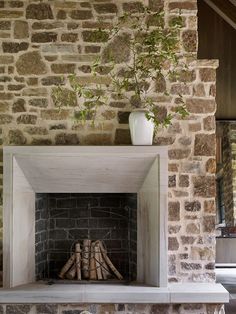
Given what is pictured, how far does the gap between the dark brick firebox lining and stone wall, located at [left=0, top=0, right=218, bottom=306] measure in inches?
28.4

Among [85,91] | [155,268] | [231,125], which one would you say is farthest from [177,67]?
[231,125]

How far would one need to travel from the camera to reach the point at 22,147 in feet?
14.3

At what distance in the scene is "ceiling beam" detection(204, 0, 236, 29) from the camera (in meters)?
6.83

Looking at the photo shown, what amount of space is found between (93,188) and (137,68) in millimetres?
1191

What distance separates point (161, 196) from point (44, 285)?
1.35 metres

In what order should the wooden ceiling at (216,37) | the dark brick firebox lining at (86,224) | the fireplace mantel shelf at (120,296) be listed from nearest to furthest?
the fireplace mantel shelf at (120,296)
the dark brick firebox lining at (86,224)
the wooden ceiling at (216,37)

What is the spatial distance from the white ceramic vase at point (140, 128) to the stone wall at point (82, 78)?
18 cm

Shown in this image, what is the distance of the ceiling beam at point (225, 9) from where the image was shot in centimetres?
683

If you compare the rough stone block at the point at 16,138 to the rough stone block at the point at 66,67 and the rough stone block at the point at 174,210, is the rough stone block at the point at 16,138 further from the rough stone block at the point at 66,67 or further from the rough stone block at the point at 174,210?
the rough stone block at the point at 174,210

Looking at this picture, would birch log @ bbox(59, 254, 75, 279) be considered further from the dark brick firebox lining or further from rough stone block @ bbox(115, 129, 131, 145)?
rough stone block @ bbox(115, 129, 131, 145)

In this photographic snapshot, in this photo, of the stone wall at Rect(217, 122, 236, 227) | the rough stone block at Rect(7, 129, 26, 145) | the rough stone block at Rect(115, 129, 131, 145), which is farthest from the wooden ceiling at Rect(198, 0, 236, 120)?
the rough stone block at Rect(7, 129, 26, 145)

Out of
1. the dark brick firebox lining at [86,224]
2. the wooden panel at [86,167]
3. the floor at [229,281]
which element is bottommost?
the floor at [229,281]

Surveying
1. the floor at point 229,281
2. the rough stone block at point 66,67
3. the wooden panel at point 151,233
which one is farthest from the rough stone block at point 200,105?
the floor at point 229,281

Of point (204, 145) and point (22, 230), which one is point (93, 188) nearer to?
point (22, 230)
